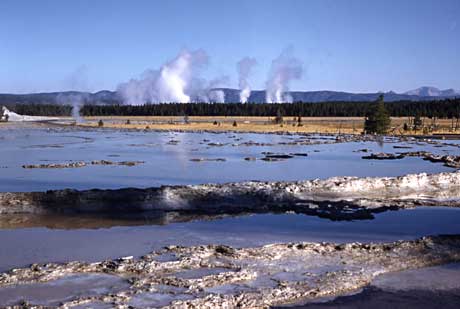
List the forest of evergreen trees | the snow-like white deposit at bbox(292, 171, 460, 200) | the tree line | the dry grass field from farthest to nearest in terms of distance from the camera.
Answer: the forest of evergreen trees < the tree line < the dry grass field < the snow-like white deposit at bbox(292, 171, 460, 200)

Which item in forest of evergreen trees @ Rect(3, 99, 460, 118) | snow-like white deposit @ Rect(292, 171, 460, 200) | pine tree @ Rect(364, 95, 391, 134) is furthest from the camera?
forest of evergreen trees @ Rect(3, 99, 460, 118)

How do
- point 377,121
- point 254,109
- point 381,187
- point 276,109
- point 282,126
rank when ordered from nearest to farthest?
point 381,187
point 377,121
point 282,126
point 276,109
point 254,109

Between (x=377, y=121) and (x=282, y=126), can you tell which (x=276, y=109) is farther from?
(x=377, y=121)

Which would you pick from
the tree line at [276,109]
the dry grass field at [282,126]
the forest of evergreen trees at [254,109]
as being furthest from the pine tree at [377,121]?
the forest of evergreen trees at [254,109]

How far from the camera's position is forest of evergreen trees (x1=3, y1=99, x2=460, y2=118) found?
110688 mm

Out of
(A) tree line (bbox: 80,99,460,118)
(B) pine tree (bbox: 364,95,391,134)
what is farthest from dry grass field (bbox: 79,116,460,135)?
(A) tree line (bbox: 80,99,460,118)

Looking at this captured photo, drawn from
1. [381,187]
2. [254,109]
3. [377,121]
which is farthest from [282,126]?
[254,109]

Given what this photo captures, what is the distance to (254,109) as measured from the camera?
124875 millimetres

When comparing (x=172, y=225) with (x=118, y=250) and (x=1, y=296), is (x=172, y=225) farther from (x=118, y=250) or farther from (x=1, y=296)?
(x=1, y=296)

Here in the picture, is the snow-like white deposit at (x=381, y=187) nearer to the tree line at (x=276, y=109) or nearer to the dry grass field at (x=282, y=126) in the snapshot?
the dry grass field at (x=282, y=126)

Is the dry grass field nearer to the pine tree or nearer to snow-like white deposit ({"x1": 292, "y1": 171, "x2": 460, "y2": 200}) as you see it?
the pine tree

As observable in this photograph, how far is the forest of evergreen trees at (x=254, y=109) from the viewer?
111 meters

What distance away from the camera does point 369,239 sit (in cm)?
1066

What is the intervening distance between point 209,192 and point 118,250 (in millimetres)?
5304
